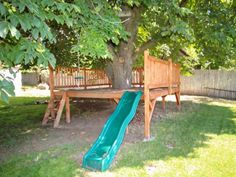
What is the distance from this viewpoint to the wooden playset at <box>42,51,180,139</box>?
5.96 meters

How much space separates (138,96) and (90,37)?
8.30 ft

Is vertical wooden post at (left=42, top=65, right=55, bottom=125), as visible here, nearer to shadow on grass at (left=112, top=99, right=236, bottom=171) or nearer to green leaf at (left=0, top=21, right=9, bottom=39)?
shadow on grass at (left=112, top=99, right=236, bottom=171)

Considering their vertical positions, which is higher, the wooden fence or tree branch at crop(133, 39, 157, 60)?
tree branch at crop(133, 39, 157, 60)

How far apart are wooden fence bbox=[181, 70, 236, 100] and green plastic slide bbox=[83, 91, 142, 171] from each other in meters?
9.79

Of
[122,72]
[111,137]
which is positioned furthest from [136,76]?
[111,137]

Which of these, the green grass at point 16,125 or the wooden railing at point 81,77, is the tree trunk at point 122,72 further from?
the green grass at point 16,125

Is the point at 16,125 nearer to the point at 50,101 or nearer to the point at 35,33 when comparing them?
the point at 50,101

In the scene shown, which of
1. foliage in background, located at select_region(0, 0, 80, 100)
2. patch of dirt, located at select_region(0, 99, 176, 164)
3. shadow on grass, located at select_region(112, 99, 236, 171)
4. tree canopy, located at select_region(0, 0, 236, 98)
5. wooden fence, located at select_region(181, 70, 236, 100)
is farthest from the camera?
wooden fence, located at select_region(181, 70, 236, 100)

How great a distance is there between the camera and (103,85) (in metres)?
11.0

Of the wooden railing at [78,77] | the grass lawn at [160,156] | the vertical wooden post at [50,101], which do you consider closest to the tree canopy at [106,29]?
the wooden railing at [78,77]

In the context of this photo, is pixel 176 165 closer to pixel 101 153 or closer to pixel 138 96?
pixel 101 153

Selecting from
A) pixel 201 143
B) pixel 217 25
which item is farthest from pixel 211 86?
pixel 201 143

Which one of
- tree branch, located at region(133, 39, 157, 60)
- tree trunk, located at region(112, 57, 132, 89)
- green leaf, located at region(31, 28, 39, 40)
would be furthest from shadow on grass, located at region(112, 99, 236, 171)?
green leaf, located at region(31, 28, 39, 40)

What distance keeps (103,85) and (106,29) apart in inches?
268
